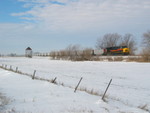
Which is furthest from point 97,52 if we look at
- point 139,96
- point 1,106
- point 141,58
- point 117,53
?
point 1,106

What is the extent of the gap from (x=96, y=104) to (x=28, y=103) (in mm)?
2898

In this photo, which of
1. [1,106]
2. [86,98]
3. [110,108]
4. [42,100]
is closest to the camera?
[1,106]

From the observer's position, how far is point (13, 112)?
6520 millimetres

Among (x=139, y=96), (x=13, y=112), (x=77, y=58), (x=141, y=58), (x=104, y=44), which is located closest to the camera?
(x=13, y=112)

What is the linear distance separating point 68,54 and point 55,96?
63.0 m

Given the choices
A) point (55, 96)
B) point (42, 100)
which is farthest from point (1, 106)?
point (55, 96)

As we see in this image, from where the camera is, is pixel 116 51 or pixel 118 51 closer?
pixel 118 51

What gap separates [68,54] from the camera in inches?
2844

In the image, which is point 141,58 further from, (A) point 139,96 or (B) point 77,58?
(A) point 139,96

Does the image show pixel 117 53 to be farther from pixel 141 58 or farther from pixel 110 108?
pixel 110 108

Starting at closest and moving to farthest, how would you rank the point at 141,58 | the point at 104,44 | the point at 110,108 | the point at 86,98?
the point at 110,108
the point at 86,98
the point at 141,58
the point at 104,44

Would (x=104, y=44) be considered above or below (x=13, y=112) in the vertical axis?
above

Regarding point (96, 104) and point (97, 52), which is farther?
point (97, 52)

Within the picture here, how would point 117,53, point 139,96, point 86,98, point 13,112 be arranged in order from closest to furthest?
1. point 13,112
2. point 86,98
3. point 139,96
4. point 117,53
